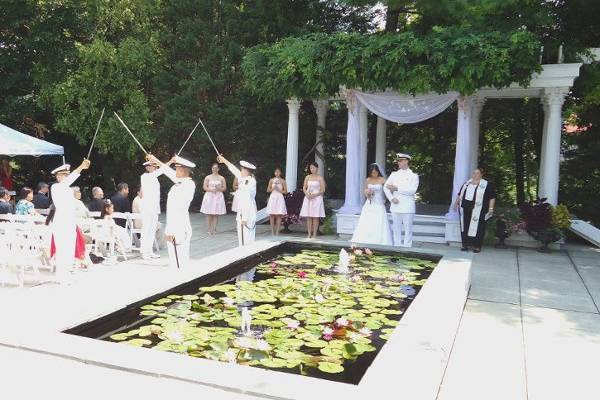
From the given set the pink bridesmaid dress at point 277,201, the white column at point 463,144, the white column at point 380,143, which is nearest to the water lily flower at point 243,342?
the pink bridesmaid dress at point 277,201

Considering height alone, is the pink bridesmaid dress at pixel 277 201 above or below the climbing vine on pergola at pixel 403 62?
below

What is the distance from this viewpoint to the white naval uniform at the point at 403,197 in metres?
9.77

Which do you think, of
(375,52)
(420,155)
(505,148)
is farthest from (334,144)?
(375,52)

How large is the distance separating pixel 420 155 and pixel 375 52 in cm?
852

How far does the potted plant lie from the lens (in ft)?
34.9

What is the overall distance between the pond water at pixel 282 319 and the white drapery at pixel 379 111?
543cm

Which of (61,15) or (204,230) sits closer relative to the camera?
(204,230)

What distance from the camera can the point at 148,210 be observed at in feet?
30.5

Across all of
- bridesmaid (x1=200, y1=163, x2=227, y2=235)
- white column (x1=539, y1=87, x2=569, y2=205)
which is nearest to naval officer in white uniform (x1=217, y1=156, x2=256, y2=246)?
bridesmaid (x1=200, y1=163, x2=227, y2=235)

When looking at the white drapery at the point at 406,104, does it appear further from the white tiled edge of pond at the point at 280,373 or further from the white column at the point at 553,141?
the white tiled edge of pond at the point at 280,373

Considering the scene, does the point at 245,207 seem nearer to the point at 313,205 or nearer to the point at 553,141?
the point at 313,205

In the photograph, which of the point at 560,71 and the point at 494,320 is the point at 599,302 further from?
the point at 560,71

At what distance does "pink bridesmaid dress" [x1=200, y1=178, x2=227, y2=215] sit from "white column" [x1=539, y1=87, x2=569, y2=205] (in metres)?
7.23

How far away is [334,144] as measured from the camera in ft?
59.4
